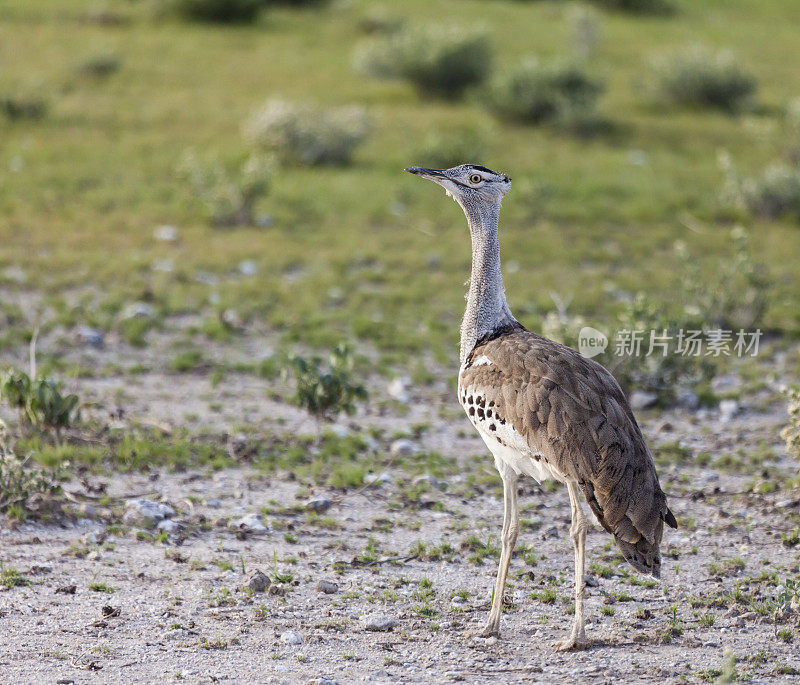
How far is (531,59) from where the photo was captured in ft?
52.7

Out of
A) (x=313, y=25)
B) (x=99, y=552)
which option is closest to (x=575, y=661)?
(x=99, y=552)

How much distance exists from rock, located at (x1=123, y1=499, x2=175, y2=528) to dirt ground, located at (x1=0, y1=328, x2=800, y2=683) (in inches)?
0.9

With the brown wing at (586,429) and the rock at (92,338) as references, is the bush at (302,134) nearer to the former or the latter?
the rock at (92,338)

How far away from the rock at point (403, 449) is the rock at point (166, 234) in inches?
194

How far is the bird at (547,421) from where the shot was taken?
A: 168 inches

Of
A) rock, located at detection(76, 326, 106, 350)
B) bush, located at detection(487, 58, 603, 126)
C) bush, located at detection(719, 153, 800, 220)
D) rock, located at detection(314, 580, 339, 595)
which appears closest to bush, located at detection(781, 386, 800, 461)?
rock, located at detection(314, 580, 339, 595)

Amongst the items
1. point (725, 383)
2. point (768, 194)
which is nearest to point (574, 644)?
point (725, 383)

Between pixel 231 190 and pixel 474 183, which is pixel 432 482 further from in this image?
pixel 231 190

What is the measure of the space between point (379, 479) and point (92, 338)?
133 inches

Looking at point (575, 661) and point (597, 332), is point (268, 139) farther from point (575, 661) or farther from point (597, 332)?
point (575, 661)

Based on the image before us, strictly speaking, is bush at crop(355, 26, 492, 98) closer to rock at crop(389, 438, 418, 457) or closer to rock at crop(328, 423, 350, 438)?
rock at crop(328, 423, 350, 438)

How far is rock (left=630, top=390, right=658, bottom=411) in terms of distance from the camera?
780 cm

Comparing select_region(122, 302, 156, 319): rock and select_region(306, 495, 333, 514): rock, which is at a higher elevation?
select_region(306, 495, 333, 514): rock

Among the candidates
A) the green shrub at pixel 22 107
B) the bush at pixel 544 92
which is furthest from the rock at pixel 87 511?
the bush at pixel 544 92
